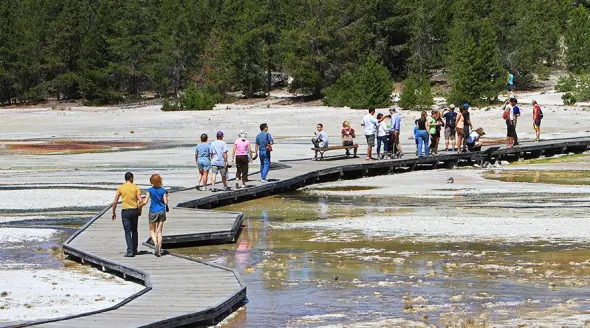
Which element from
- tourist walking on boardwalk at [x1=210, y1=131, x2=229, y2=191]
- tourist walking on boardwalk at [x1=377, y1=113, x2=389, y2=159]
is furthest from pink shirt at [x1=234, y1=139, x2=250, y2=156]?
tourist walking on boardwalk at [x1=377, y1=113, x2=389, y2=159]

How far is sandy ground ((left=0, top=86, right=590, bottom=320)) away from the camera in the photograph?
14477mm

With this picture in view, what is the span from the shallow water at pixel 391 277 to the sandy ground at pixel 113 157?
1567 millimetres

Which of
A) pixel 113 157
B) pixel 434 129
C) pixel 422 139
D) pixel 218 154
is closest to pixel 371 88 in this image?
pixel 113 157

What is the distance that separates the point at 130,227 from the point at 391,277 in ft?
12.6

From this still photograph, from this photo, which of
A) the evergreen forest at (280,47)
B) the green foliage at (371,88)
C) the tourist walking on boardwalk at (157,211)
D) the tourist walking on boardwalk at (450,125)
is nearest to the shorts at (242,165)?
the tourist walking on boardwalk at (157,211)

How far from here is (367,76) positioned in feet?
193

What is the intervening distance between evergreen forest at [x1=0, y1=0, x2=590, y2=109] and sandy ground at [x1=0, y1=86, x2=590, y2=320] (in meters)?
3.80

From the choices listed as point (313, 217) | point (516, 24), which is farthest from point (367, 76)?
point (313, 217)

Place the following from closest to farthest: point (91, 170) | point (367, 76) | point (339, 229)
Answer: point (339, 229) → point (91, 170) → point (367, 76)

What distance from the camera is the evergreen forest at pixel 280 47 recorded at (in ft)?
216

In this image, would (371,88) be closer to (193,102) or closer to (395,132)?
(193,102)

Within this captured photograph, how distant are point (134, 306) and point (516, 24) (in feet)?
205

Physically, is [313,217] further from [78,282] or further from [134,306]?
[134,306]

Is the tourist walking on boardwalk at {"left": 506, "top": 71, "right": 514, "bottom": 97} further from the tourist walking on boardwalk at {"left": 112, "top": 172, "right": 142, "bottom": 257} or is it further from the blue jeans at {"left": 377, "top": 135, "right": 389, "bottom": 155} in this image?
the tourist walking on boardwalk at {"left": 112, "top": 172, "right": 142, "bottom": 257}
